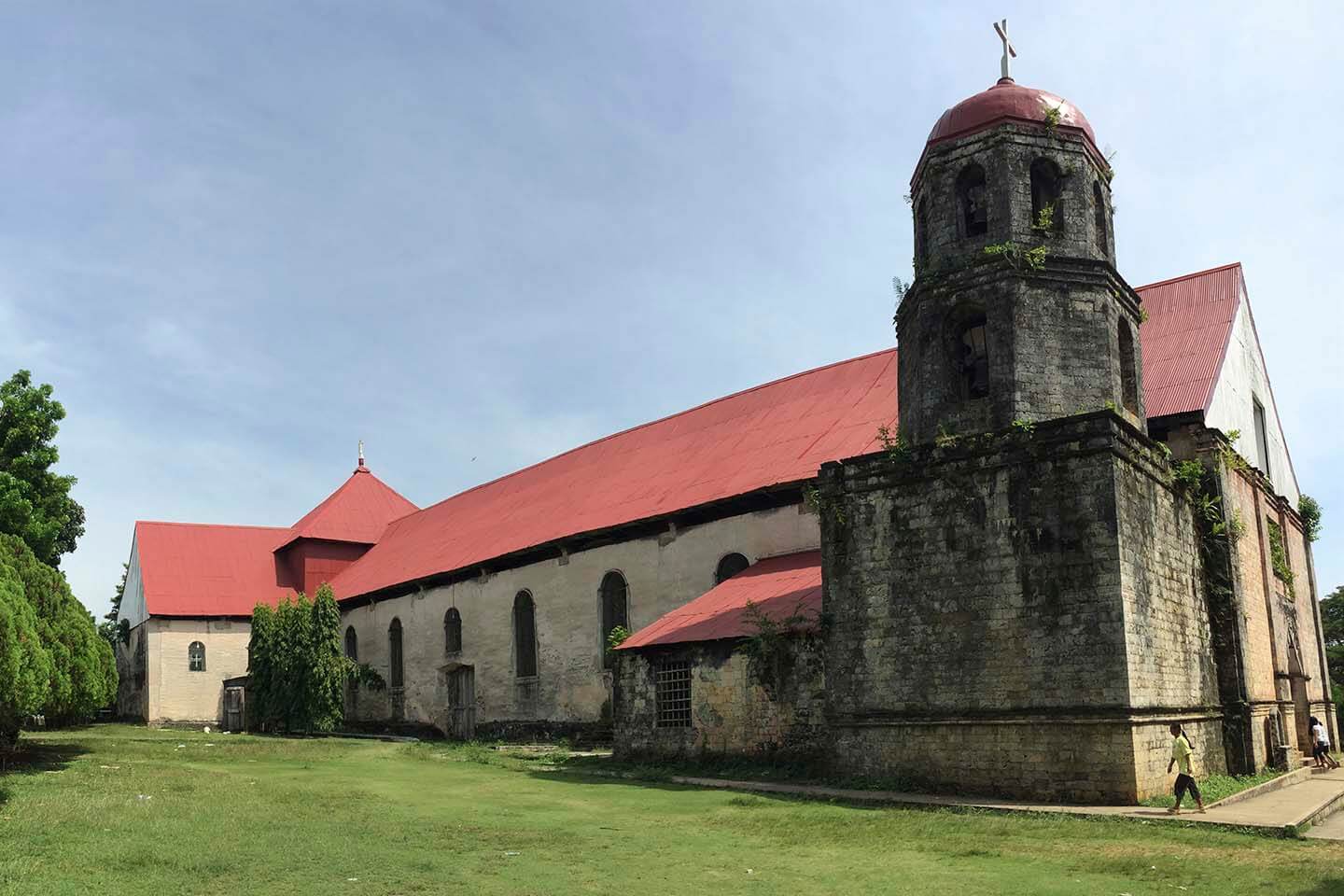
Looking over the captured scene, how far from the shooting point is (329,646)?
30.1 m

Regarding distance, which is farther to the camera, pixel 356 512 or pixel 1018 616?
pixel 356 512

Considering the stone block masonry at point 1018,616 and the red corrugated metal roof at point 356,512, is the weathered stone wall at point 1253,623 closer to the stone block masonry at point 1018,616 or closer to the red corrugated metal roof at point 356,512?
the stone block masonry at point 1018,616

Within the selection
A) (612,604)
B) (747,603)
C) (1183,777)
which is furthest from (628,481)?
(1183,777)

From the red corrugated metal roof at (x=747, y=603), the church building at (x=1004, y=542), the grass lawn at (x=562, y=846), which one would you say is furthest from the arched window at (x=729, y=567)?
the grass lawn at (x=562, y=846)

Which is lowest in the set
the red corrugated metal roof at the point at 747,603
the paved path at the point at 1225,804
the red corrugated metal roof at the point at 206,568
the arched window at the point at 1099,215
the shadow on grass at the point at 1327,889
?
the paved path at the point at 1225,804

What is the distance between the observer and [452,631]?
98.0 ft

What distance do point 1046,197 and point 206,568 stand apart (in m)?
33.4

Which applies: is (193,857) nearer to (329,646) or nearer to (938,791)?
(938,791)

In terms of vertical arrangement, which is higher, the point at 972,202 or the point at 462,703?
the point at 972,202

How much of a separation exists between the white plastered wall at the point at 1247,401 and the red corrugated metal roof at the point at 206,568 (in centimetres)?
3126

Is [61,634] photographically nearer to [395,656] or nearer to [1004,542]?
[1004,542]

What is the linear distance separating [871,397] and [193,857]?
16.6m

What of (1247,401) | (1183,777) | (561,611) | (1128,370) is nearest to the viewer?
(1183,777)

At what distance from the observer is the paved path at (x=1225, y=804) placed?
470 inches
